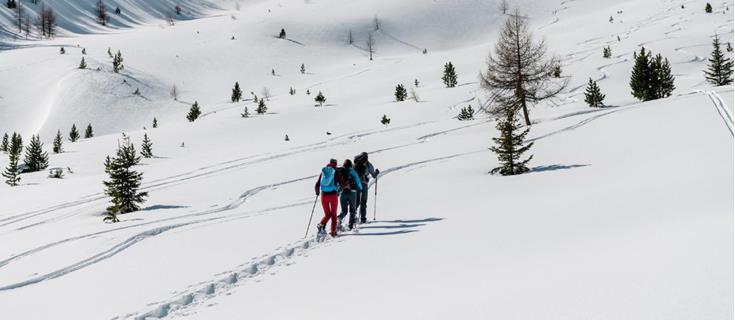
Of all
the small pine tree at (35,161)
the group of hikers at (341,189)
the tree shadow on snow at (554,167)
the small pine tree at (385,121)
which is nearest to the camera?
the group of hikers at (341,189)

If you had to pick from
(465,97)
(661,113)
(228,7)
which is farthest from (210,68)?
(228,7)

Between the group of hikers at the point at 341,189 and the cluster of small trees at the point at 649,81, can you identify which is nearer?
the group of hikers at the point at 341,189

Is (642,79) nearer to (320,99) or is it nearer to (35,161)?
(320,99)

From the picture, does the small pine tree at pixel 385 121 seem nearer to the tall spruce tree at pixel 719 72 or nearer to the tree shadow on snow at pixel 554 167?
the tree shadow on snow at pixel 554 167

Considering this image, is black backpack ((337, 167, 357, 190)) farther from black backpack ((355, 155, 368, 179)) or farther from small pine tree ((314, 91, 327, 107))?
small pine tree ((314, 91, 327, 107))

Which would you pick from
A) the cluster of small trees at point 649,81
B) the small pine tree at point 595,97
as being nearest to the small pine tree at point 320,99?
the small pine tree at point 595,97

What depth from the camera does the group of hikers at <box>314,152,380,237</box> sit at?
364 inches

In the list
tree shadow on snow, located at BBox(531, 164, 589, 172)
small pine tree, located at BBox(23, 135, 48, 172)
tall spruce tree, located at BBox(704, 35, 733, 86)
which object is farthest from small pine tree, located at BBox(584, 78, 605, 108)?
small pine tree, located at BBox(23, 135, 48, 172)

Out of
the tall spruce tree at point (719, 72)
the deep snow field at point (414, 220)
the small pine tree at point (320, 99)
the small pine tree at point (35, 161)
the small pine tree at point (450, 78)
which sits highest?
the small pine tree at point (450, 78)

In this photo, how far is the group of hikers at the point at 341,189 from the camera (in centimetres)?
925

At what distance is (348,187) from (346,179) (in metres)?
0.19

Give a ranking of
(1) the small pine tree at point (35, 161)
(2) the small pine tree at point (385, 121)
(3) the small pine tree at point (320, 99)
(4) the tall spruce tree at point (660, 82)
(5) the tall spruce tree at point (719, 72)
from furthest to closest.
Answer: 1. (3) the small pine tree at point (320, 99)
2. (2) the small pine tree at point (385, 121)
3. (5) the tall spruce tree at point (719, 72)
4. (4) the tall spruce tree at point (660, 82)
5. (1) the small pine tree at point (35, 161)

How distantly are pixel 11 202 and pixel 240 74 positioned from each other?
44.1 meters

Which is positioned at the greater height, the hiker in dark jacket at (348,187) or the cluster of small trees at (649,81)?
the cluster of small trees at (649,81)
